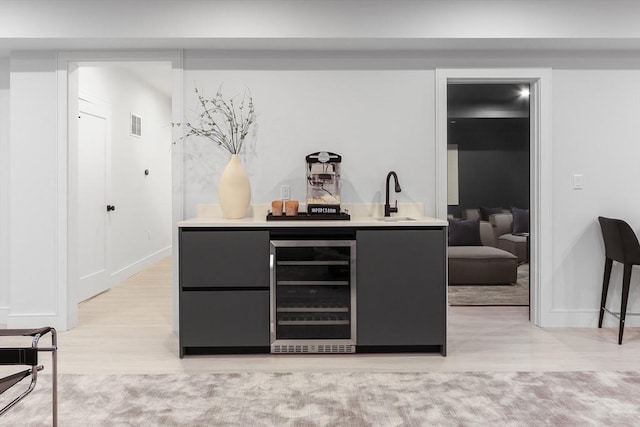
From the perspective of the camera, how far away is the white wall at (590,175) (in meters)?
3.76

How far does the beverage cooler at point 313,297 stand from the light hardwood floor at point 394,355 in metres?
0.10

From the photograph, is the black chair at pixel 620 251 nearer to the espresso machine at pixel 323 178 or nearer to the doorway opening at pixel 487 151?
the espresso machine at pixel 323 178

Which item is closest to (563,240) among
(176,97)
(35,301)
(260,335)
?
(260,335)

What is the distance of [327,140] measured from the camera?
3691 mm

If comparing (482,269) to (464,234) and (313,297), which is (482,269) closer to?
(464,234)

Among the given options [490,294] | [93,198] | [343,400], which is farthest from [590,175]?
[93,198]

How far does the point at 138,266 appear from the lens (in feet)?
20.9

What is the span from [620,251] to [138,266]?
533cm

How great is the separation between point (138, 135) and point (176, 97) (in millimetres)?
3039

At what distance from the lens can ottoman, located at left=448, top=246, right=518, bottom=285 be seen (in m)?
5.16

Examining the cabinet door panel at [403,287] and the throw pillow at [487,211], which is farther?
the throw pillow at [487,211]

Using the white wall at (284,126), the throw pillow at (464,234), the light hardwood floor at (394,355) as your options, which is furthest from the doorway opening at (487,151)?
the white wall at (284,126)

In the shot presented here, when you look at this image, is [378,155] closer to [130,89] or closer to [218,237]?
[218,237]

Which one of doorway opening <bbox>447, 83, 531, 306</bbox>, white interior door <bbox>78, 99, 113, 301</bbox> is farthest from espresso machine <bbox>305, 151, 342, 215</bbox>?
doorway opening <bbox>447, 83, 531, 306</bbox>
